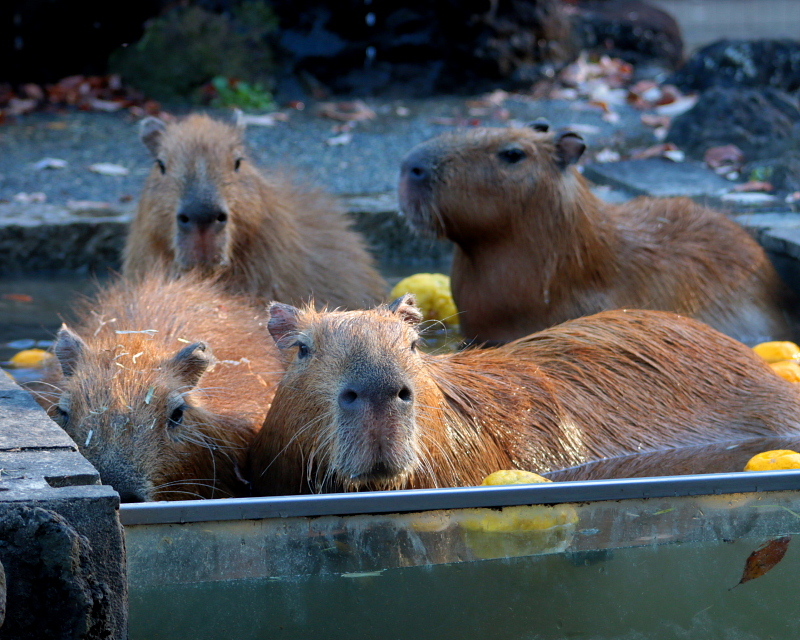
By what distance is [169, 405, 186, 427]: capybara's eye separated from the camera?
2.96 metres

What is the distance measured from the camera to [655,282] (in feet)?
14.9

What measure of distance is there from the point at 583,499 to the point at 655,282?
238 cm

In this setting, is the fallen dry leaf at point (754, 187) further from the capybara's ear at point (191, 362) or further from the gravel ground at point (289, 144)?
the capybara's ear at point (191, 362)

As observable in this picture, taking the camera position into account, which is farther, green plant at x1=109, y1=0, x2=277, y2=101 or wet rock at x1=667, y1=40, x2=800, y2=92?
wet rock at x1=667, y1=40, x2=800, y2=92

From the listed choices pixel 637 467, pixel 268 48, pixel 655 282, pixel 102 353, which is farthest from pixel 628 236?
pixel 268 48

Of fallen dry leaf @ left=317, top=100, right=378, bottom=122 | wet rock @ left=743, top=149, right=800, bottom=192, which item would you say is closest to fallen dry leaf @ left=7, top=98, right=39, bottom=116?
fallen dry leaf @ left=317, top=100, right=378, bottom=122

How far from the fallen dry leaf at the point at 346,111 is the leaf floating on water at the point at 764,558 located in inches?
305

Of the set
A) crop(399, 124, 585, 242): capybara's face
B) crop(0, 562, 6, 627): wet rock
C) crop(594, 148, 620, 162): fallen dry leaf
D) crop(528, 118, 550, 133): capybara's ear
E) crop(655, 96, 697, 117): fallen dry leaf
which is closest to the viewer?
crop(0, 562, 6, 627): wet rock

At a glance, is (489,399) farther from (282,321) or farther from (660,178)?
(660,178)

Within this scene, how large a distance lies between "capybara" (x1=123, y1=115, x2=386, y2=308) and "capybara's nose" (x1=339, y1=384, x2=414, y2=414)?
1886 millimetres

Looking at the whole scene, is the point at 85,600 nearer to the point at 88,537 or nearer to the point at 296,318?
the point at 88,537

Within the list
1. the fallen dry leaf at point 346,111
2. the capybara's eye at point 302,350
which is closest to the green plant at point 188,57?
the fallen dry leaf at point 346,111

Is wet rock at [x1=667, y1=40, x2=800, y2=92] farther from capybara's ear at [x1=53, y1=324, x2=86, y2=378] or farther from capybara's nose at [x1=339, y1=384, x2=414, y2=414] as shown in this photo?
capybara's nose at [x1=339, y1=384, x2=414, y2=414]

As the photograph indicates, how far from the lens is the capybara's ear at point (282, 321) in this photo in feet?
9.67
